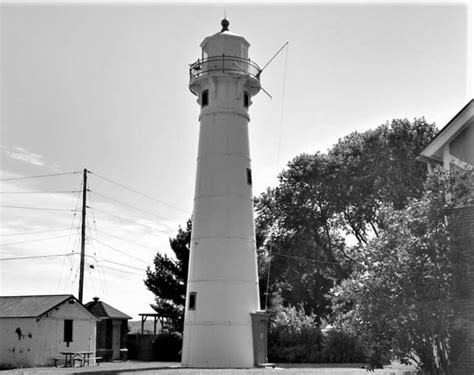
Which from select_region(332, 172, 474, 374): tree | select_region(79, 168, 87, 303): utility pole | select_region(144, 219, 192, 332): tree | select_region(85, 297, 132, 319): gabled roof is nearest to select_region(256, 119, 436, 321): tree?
select_region(144, 219, 192, 332): tree

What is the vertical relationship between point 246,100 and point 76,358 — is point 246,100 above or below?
above

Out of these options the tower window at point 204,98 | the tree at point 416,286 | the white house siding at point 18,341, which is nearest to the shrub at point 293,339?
the white house siding at point 18,341

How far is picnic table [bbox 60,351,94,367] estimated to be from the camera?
29938 mm

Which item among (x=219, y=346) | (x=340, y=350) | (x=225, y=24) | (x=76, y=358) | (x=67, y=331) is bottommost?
(x=76, y=358)

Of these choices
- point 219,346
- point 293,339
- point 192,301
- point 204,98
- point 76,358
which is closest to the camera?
point 219,346

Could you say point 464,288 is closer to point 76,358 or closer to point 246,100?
point 246,100

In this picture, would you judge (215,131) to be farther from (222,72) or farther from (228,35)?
(228,35)

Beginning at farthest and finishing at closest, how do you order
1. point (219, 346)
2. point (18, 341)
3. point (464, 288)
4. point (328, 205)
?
point (328, 205) → point (18, 341) → point (219, 346) → point (464, 288)

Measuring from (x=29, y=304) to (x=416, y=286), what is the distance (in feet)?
78.9

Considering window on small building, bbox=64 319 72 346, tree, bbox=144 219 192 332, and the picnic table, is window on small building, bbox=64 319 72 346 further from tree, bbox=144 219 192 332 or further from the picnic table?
tree, bbox=144 219 192 332

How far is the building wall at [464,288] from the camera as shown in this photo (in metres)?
12.0

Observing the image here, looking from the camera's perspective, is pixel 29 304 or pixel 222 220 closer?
pixel 222 220

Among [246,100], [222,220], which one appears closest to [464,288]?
[222,220]

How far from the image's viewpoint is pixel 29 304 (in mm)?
31078
